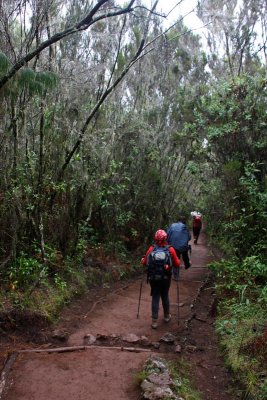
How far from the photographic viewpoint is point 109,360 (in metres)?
5.71

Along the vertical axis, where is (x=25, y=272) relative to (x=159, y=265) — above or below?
below

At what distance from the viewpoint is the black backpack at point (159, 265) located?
7.09 m

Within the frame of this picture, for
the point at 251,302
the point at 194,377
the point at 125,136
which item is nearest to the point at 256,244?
the point at 251,302

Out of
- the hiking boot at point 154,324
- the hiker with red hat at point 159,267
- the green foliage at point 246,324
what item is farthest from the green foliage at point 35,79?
the green foliage at point 246,324

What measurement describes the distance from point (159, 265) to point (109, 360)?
1957 millimetres

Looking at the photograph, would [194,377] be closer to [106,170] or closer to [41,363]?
[41,363]

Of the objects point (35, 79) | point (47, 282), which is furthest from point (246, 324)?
point (35, 79)

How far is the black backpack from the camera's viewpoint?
709 centimetres

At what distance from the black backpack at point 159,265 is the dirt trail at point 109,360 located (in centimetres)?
99

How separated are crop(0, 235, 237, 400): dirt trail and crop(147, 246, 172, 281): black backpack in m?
0.99

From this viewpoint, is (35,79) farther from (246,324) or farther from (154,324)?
(246,324)

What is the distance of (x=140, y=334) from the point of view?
701cm

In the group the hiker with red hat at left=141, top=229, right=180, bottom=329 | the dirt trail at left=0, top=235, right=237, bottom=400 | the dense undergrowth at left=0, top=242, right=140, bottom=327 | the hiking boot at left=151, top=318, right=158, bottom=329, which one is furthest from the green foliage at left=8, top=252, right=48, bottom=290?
the hiking boot at left=151, top=318, right=158, bottom=329

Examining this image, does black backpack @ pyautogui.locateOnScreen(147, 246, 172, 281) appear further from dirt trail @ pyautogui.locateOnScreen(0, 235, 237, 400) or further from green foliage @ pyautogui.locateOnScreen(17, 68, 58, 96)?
green foliage @ pyautogui.locateOnScreen(17, 68, 58, 96)
